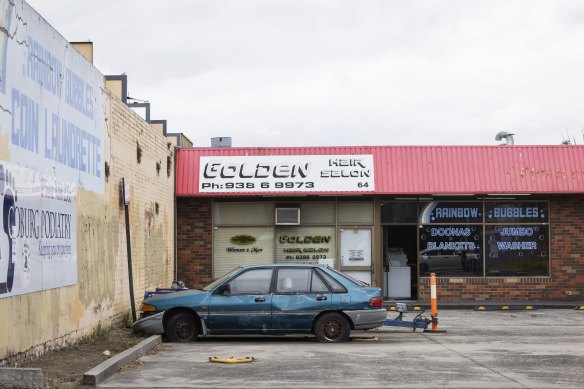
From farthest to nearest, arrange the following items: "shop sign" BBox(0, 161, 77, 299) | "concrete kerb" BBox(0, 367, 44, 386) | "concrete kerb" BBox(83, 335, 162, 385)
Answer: "shop sign" BBox(0, 161, 77, 299)
"concrete kerb" BBox(83, 335, 162, 385)
"concrete kerb" BBox(0, 367, 44, 386)

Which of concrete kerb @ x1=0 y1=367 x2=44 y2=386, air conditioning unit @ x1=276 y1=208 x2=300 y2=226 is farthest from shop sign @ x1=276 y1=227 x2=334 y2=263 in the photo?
concrete kerb @ x1=0 y1=367 x2=44 y2=386

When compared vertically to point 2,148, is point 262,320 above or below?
below

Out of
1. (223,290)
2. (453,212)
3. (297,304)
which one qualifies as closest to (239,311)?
(223,290)

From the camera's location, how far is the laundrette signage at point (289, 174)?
25656 mm

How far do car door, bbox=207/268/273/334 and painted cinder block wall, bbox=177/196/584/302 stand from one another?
995 cm

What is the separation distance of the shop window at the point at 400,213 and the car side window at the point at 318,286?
392 inches

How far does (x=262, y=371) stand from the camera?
483 inches

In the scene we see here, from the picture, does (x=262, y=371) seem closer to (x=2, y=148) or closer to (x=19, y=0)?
(x=2, y=148)

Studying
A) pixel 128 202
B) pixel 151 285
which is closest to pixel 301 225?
pixel 151 285

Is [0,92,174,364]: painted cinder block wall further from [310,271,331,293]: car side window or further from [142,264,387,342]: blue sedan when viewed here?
[310,271,331,293]: car side window

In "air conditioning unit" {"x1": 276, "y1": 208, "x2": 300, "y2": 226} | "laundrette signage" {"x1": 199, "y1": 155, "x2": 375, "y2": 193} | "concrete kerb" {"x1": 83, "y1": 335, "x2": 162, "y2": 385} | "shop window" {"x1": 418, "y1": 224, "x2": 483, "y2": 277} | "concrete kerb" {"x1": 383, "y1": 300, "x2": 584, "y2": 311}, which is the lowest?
"concrete kerb" {"x1": 383, "y1": 300, "x2": 584, "y2": 311}

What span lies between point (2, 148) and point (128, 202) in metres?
7.03

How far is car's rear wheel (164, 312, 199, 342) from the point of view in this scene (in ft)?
53.7

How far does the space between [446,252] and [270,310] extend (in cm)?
1109
